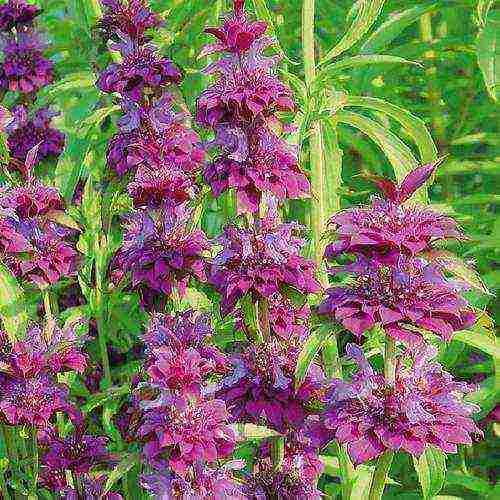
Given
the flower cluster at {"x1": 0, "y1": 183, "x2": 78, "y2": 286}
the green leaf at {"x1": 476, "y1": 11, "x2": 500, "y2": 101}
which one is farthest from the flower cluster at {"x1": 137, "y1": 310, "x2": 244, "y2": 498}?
the green leaf at {"x1": 476, "y1": 11, "x2": 500, "y2": 101}

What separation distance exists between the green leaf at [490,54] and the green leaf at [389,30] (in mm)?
243

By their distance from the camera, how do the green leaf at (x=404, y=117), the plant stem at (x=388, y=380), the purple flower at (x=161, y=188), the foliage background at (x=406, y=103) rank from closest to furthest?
the plant stem at (x=388, y=380) → the purple flower at (x=161, y=188) → the green leaf at (x=404, y=117) → the foliage background at (x=406, y=103)

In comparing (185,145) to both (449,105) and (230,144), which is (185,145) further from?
(449,105)

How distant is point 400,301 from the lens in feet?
4.66

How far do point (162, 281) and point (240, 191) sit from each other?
1.02ft

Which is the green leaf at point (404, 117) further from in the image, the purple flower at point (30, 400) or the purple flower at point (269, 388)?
the purple flower at point (30, 400)

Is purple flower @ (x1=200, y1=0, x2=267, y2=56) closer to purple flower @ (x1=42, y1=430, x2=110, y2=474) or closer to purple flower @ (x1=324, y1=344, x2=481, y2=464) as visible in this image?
purple flower @ (x1=324, y1=344, x2=481, y2=464)

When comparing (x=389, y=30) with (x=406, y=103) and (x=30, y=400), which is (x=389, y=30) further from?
(x=30, y=400)

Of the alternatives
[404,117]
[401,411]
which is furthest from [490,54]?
[401,411]

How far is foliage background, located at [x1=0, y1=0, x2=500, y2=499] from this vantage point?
2246mm

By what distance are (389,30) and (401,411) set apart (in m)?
1.27

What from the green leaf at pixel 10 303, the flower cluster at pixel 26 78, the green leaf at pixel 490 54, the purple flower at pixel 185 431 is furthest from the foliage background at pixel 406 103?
the purple flower at pixel 185 431

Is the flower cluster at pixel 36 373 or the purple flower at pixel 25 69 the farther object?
the purple flower at pixel 25 69

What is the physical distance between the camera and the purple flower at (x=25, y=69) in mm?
2814
